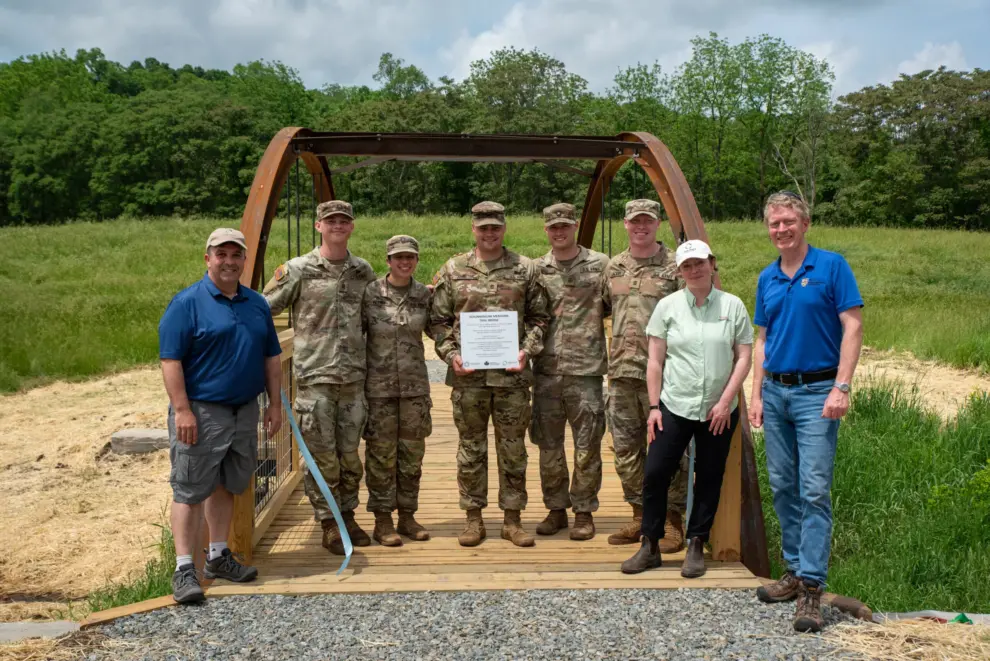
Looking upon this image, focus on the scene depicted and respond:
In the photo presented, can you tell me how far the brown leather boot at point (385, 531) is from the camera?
198 inches

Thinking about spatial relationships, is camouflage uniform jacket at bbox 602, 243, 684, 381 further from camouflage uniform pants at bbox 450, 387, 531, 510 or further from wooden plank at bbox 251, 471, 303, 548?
wooden plank at bbox 251, 471, 303, 548

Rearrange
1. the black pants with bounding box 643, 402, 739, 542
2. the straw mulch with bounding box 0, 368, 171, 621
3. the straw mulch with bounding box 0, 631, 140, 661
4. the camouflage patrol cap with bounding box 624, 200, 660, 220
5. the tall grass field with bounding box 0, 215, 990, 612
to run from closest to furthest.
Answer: the straw mulch with bounding box 0, 631, 140, 661
the black pants with bounding box 643, 402, 739, 542
the camouflage patrol cap with bounding box 624, 200, 660, 220
the tall grass field with bounding box 0, 215, 990, 612
the straw mulch with bounding box 0, 368, 171, 621

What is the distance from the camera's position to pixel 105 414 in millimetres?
10852

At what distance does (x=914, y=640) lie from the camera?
368 cm

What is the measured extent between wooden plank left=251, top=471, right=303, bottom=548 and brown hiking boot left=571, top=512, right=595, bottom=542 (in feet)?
6.17

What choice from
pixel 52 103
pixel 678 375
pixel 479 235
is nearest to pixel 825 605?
pixel 678 375

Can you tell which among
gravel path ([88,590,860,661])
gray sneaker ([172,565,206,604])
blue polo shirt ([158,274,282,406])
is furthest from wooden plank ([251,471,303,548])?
blue polo shirt ([158,274,282,406])

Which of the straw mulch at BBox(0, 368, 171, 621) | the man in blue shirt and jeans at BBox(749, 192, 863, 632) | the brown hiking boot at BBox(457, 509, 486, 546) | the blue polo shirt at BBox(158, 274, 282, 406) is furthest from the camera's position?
→ the straw mulch at BBox(0, 368, 171, 621)

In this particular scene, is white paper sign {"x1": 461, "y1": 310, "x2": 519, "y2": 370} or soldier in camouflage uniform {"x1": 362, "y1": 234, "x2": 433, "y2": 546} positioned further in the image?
soldier in camouflage uniform {"x1": 362, "y1": 234, "x2": 433, "y2": 546}

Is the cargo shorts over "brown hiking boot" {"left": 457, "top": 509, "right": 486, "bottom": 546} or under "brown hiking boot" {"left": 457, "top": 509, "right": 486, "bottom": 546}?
over

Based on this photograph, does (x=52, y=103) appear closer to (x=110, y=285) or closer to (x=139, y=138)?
(x=139, y=138)

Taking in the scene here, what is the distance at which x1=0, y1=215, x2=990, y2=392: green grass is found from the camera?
44.6ft

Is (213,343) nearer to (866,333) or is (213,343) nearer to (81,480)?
(81,480)

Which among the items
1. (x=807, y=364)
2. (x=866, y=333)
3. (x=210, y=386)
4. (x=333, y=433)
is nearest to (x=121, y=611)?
(x=210, y=386)
